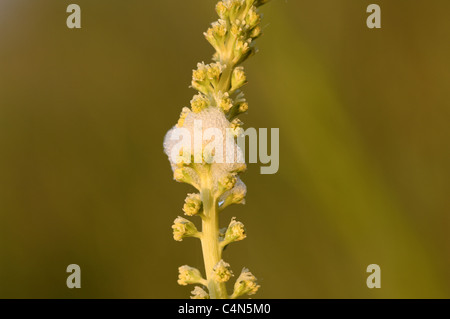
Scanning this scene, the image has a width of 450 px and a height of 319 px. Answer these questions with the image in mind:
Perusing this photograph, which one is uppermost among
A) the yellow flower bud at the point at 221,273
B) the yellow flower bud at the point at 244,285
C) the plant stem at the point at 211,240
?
the plant stem at the point at 211,240

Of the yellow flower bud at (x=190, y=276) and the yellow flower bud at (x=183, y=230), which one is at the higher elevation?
the yellow flower bud at (x=183, y=230)

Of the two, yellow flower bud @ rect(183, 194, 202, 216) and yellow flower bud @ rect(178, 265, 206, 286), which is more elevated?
yellow flower bud @ rect(183, 194, 202, 216)


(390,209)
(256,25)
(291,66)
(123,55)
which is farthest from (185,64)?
(256,25)

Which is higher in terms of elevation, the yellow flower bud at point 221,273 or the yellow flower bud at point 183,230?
the yellow flower bud at point 183,230

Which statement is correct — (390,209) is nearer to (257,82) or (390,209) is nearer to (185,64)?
(257,82)

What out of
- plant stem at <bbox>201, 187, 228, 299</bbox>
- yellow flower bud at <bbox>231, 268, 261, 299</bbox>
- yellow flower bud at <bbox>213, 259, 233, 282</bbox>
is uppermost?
plant stem at <bbox>201, 187, 228, 299</bbox>
